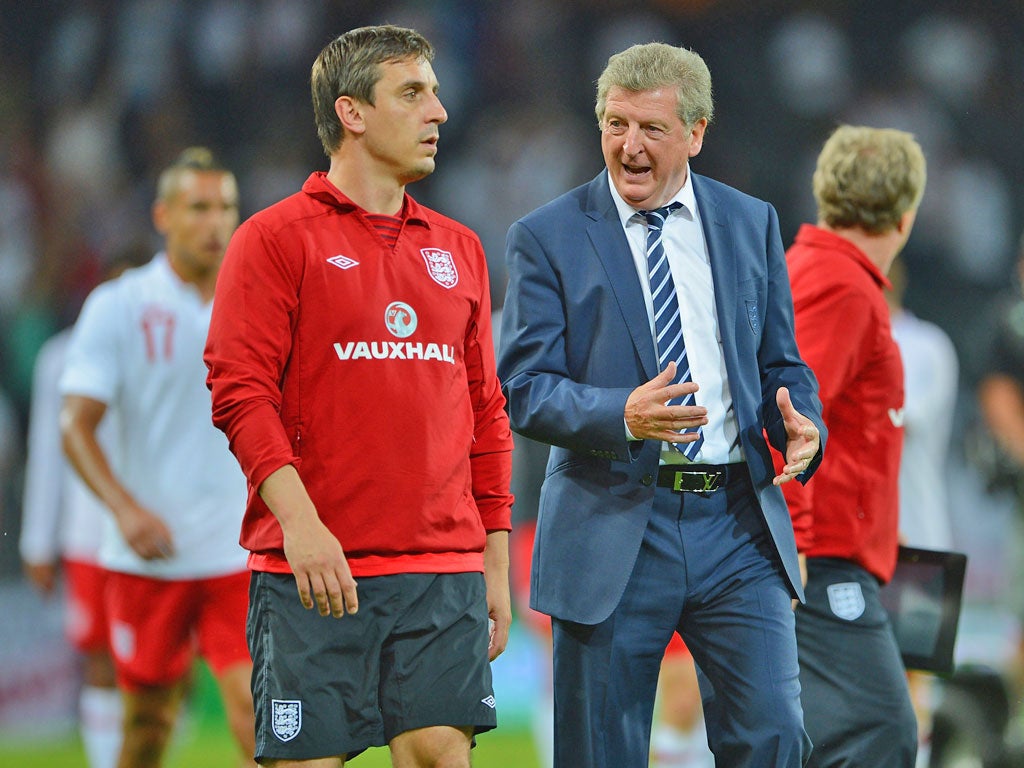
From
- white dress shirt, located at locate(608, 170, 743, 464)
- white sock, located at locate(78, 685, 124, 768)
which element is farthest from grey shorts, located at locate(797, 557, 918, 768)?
white sock, located at locate(78, 685, 124, 768)

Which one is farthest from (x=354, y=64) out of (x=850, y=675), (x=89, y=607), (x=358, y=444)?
(x=89, y=607)

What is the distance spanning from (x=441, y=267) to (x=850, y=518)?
134cm

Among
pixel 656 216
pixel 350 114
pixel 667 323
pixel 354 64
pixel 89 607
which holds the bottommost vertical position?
pixel 89 607

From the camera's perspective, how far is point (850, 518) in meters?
3.89

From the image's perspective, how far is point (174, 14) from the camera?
34.2ft

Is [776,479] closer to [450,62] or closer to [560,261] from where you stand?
[560,261]

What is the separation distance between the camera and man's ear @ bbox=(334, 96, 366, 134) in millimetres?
3287

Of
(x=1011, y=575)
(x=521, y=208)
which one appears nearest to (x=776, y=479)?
(x=1011, y=575)

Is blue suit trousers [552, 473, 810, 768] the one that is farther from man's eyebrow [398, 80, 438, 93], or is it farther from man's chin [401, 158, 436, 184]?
man's eyebrow [398, 80, 438, 93]

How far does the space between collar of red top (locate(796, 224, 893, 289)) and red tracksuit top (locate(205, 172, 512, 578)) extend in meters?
1.26

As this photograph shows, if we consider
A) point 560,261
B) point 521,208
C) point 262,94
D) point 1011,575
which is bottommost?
point 1011,575

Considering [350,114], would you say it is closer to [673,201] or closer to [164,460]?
[673,201]

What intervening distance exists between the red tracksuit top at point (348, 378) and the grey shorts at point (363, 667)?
0.07 meters

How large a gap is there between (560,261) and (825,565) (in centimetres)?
120
